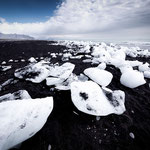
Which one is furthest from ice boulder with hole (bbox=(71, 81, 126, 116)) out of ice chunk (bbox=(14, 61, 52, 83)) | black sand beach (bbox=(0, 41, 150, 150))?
ice chunk (bbox=(14, 61, 52, 83))

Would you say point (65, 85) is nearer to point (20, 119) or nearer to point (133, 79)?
Result: point (20, 119)

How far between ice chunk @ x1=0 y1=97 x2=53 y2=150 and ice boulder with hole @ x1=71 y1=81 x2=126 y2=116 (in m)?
0.36

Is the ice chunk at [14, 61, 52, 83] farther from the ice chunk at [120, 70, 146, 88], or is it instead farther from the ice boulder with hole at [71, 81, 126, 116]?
the ice chunk at [120, 70, 146, 88]

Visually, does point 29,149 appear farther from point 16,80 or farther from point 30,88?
point 16,80

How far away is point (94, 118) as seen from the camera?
1119mm

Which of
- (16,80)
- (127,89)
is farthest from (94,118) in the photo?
(16,80)

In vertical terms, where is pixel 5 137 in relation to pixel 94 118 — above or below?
above

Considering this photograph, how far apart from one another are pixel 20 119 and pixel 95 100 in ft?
2.68

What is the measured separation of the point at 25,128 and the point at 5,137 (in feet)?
0.47

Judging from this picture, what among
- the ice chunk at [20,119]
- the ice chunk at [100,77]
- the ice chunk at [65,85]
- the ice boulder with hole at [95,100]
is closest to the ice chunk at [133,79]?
the ice chunk at [100,77]

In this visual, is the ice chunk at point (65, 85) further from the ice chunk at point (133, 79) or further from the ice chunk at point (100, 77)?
the ice chunk at point (133, 79)

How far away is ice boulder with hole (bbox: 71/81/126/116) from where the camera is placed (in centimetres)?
113

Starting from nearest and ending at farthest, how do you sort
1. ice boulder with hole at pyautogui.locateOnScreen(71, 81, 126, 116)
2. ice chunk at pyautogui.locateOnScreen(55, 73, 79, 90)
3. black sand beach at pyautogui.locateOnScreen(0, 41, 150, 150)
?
black sand beach at pyautogui.locateOnScreen(0, 41, 150, 150) < ice boulder with hole at pyautogui.locateOnScreen(71, 81, 126, 116) < ice chunk at pyautogui.locateOnScreen(55, 73, 79, 90)

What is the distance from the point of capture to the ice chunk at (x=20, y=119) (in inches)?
30.5
